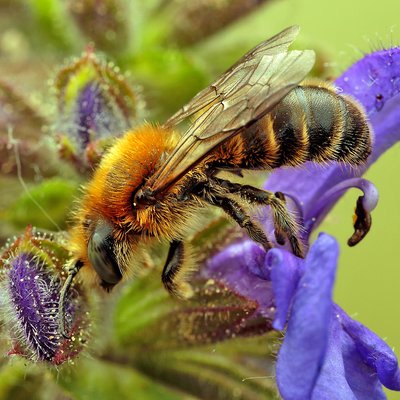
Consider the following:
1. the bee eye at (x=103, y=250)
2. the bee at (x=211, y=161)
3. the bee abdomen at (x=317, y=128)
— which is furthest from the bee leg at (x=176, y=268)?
the bee abdomen at (x=317, y=128)

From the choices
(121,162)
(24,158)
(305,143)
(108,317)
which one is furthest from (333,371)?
(24,158)

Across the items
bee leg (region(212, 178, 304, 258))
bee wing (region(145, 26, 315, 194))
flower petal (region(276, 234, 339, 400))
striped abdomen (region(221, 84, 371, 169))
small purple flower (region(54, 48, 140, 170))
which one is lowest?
flower petal (region(276, 234, 339, 400))

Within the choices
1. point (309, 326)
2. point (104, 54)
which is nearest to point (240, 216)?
point (309, 326)

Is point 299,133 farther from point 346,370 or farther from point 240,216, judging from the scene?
point 346,370

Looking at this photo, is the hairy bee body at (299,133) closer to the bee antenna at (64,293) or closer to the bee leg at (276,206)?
the bee leg at (276,206)

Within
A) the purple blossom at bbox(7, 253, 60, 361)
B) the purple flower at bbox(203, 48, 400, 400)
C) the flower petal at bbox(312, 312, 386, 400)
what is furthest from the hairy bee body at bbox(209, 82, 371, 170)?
the purple blossom at bbox(7, 253, 60, 361)

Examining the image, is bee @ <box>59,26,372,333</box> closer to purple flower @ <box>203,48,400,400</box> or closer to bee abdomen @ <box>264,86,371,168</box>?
bee abdomen @ <box>264,86,371,168</box>
